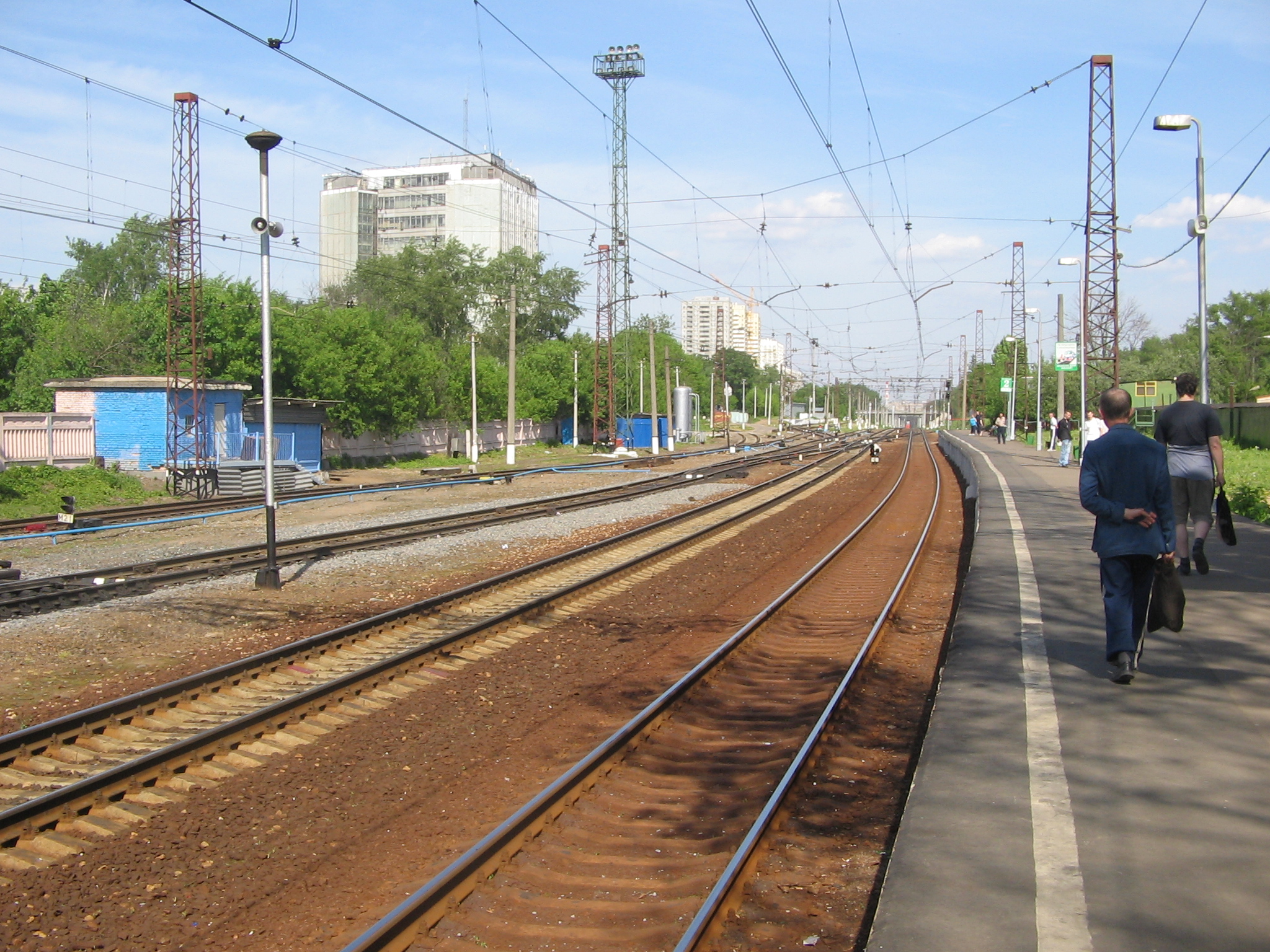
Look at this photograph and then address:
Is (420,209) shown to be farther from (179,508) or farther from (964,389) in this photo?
(179,508)

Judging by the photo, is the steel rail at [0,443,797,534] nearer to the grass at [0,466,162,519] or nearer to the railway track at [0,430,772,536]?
the railway track at [0,430,772,536]

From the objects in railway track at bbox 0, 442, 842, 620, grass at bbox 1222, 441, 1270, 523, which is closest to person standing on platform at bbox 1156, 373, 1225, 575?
grass at bbox 1222, 441, 1270, 523

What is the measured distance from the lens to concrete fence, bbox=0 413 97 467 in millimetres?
31062

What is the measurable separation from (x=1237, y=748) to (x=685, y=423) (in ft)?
226

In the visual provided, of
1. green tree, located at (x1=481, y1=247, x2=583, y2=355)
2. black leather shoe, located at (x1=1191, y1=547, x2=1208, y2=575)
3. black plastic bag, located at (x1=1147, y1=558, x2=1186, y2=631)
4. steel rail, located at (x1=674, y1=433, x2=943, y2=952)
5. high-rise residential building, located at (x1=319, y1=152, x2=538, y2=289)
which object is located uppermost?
high-rise residential building, located at (x1=319, y1=152, x2=538, y2=289)

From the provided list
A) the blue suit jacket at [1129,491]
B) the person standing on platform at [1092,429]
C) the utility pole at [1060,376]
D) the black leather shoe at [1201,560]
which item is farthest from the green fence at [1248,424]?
the blue suit jacket at [1129,491]

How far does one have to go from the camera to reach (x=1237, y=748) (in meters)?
5.31

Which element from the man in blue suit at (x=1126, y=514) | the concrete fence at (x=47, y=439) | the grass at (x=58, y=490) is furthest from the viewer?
the concrete fence at (x=47, y=439)

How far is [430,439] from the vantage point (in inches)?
2261

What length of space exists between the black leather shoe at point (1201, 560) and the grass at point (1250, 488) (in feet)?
14.2

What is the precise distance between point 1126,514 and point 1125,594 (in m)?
0.55

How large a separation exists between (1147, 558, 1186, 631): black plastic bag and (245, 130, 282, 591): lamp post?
9885 mm

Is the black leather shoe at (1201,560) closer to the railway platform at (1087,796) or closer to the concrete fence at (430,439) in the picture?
the railway platform at (1087,796)

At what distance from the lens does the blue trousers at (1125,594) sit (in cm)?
621
